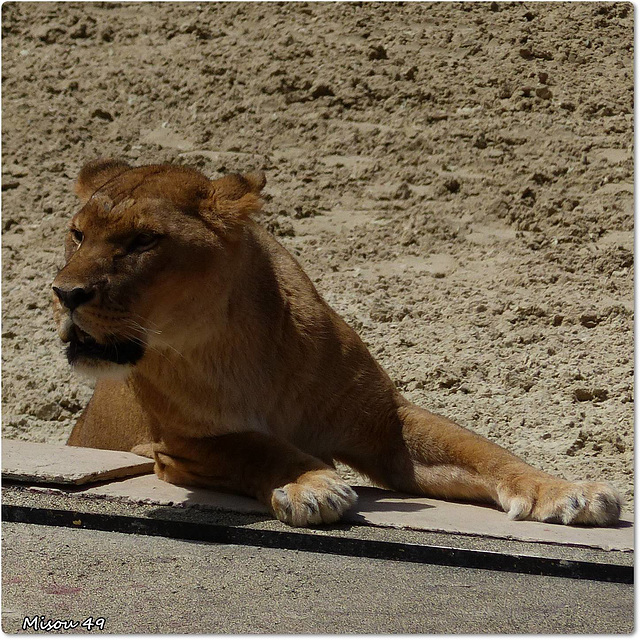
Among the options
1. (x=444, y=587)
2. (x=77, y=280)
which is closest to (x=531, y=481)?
(x=444, y=587)

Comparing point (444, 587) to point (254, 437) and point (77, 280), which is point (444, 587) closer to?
point (254, 437)

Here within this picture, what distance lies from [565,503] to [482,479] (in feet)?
1.28

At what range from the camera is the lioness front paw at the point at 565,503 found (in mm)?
→ 3186

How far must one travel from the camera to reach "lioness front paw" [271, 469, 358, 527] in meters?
3.07

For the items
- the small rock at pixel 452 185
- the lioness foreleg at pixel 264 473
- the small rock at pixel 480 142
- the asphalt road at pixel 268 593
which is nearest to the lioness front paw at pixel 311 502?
the lioness foreleg at pixel 264 473

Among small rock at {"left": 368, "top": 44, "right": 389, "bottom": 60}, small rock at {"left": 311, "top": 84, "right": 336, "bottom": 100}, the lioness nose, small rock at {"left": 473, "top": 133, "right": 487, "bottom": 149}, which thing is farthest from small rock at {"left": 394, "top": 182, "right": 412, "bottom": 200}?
the lioness nose

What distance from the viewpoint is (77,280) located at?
3.00 m

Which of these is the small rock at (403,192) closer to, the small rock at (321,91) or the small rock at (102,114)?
the small rock at (321,91)

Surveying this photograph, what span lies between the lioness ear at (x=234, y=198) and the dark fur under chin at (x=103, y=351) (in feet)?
1.86

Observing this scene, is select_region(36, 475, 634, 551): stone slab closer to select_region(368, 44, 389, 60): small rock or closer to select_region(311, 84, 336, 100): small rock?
select_region(311, 84, 336, 100): small rock

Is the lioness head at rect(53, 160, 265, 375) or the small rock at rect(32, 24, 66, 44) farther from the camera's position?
the small rock at rect(32, 24, 66, 44)

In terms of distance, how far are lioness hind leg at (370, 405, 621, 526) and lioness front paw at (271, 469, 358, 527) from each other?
592 mm

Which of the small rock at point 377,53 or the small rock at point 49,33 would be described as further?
the small rock at point 49,33

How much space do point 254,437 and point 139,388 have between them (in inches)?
19.7
